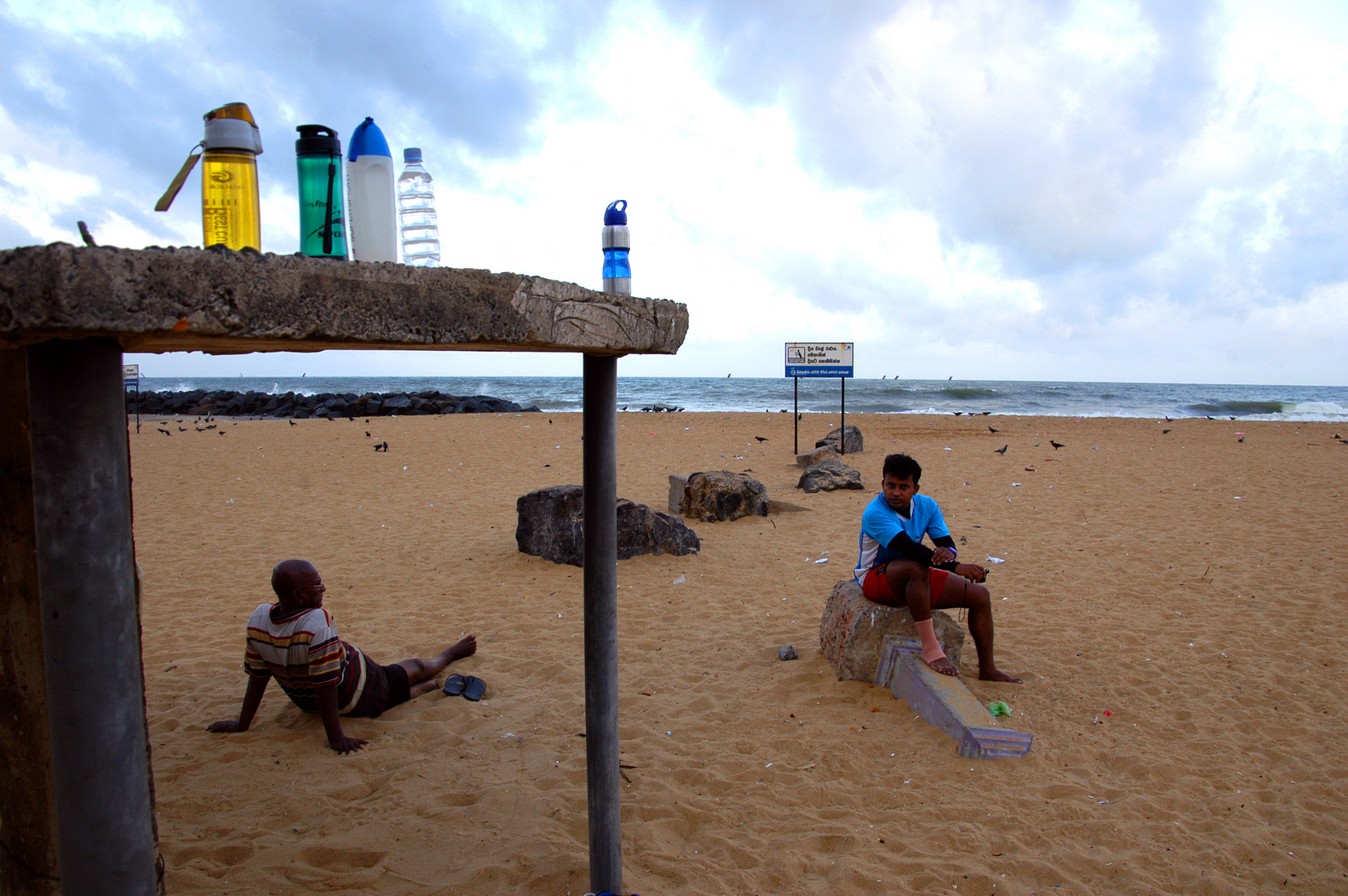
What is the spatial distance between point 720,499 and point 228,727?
5.62 m

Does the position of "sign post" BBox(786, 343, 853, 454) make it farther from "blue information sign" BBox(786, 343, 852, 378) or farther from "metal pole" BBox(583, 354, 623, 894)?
"metal pole" BBox(583, 354, 623, 894)

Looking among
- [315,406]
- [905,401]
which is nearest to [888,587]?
[315,406]

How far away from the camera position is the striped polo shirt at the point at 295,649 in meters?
3.40

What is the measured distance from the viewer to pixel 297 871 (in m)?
2.75

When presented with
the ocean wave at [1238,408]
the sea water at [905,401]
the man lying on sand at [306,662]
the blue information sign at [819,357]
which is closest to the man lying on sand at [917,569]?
the man lying on sand at [306,662]

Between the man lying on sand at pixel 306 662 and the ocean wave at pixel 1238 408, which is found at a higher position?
the ocean wave at pixel 1238 408

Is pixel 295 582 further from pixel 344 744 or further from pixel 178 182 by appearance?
pixel 178 182

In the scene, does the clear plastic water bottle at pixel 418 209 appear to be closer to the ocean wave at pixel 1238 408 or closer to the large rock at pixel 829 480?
the large rock at pixel 829 480

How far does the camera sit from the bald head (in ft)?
11.0

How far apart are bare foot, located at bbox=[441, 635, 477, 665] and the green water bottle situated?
11.5 ft

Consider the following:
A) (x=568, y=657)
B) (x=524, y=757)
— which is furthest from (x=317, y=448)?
(x=524, y=757)

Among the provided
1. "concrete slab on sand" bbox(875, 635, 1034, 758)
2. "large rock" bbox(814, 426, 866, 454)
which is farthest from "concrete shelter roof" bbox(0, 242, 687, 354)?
"large rock" bbox(814, 426, 866, 454)

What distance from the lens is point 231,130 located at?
1522 millimetres

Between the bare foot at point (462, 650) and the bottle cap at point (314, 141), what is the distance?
3.57 metres
